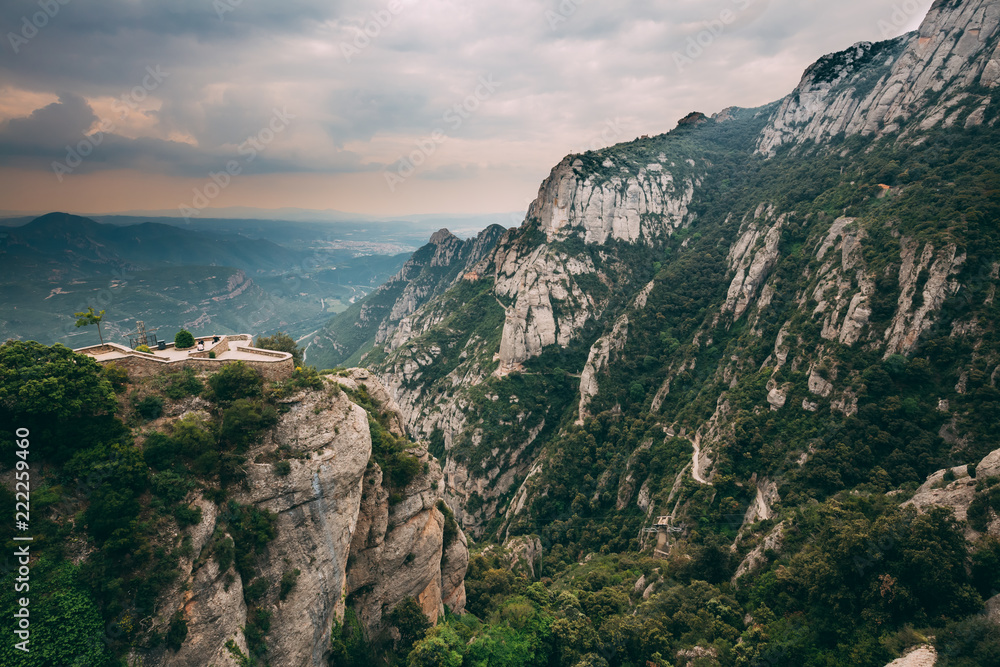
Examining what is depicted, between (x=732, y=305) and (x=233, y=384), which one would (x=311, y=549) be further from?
(x=732, y=305)

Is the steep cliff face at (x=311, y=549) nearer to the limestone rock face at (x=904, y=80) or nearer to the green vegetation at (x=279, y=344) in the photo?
the green vegetation at (x=279, y=344)

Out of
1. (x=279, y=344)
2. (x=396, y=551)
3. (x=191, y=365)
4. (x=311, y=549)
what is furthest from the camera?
(x=279, y=344)

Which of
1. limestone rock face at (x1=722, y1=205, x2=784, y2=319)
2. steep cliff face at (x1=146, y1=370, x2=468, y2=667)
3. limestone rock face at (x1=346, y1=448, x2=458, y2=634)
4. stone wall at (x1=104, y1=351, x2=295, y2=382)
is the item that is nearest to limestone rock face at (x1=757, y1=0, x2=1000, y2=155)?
limestone rock face at (x1=722, y1=205, x2=784, y2=319)

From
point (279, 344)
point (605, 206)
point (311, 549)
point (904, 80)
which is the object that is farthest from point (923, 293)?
point (605, 206)

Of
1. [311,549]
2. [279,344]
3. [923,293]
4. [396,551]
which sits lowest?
[396,551]

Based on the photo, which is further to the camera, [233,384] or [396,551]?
[396,551]

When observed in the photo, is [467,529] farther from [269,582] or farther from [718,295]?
[718,295]

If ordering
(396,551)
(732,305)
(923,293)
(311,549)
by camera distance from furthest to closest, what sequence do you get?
1. (732,305)
2. (923,293)
3. (396,551)
4. (311,549)
